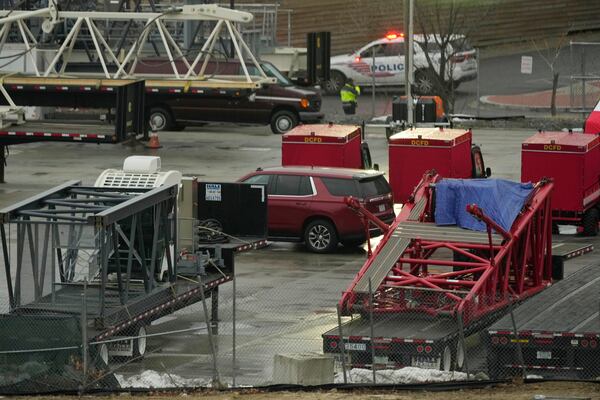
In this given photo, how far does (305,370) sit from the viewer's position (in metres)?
15.5

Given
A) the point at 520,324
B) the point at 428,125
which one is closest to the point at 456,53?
the point at 428,125

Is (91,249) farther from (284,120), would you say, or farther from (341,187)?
(284,120)

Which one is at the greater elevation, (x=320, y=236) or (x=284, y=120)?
(x=284, y=120)

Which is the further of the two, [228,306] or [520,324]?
[228,306]

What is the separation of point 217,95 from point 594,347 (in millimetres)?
22982

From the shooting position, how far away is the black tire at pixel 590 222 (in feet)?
89.5

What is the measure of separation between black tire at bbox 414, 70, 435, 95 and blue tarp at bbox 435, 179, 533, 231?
27.0 metres

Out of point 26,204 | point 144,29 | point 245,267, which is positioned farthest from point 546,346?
point 144,29

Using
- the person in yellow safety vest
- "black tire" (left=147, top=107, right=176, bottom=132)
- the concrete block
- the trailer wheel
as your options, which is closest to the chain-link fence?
the person in yellow safety vest

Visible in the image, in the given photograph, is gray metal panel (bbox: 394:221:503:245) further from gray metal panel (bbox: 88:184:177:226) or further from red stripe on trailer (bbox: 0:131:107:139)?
red stripe on trailer (bbox: 0:131:107:139)

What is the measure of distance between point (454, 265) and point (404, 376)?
3407 mm

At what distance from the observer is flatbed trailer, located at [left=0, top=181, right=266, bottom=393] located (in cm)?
1587

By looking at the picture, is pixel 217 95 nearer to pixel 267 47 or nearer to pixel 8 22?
pixel 8 22

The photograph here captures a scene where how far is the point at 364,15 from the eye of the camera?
56.6 meters
